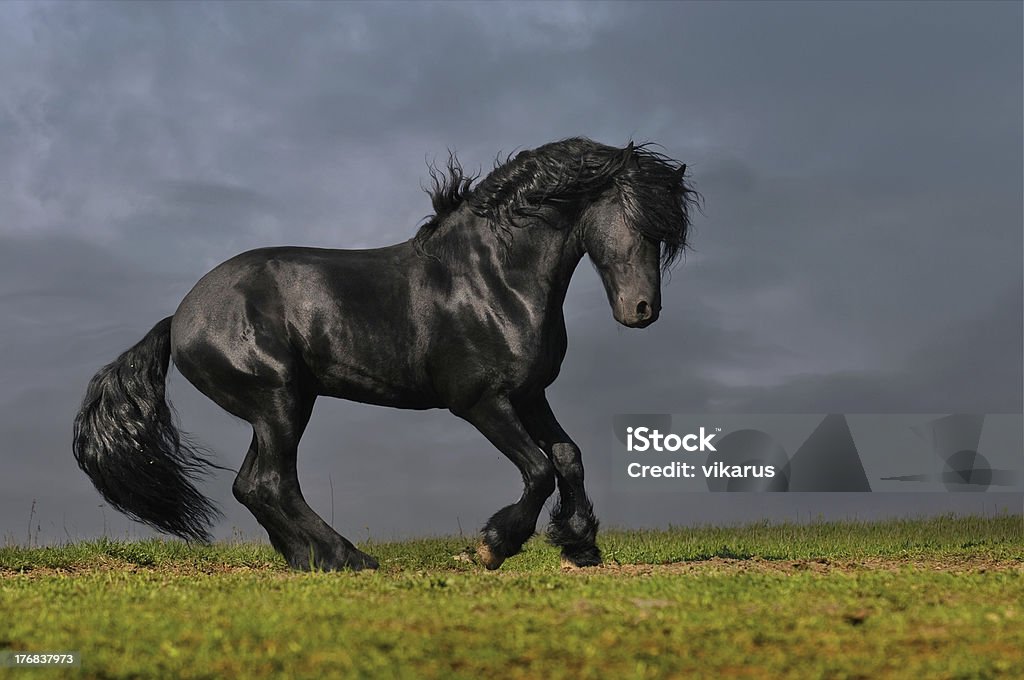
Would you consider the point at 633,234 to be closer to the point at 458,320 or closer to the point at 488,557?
the point at 458,320

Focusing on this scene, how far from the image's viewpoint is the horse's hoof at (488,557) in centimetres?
898

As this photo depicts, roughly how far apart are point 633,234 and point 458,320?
151 cm

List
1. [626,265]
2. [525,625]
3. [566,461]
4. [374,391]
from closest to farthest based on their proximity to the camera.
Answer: [525,625] < [626,265] < [374,391] < [566,461]

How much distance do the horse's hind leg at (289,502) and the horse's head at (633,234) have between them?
2.62 meters

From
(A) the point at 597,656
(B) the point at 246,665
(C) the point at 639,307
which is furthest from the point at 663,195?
(B) the point at 246,665

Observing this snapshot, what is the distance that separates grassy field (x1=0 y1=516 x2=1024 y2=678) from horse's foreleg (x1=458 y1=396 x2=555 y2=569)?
25.3 inches

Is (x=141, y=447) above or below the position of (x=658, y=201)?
below

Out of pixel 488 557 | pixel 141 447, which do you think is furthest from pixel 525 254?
pixel 141 447

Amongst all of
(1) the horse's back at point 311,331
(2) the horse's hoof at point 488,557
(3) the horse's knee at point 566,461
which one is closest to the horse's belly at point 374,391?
(1) the horse's back at point 311,331

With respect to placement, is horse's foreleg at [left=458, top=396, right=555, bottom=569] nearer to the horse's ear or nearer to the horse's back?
the horse's back

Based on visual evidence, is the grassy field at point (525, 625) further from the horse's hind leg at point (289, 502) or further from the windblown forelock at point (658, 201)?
the windblown forelock at point (658, 201)

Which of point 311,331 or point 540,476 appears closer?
point 540,476

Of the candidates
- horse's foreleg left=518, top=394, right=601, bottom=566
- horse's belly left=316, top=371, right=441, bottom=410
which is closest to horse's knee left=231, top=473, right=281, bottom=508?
horse's belly left=316, top=371, right=441, bottom=410

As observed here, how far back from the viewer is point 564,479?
9.30 m
